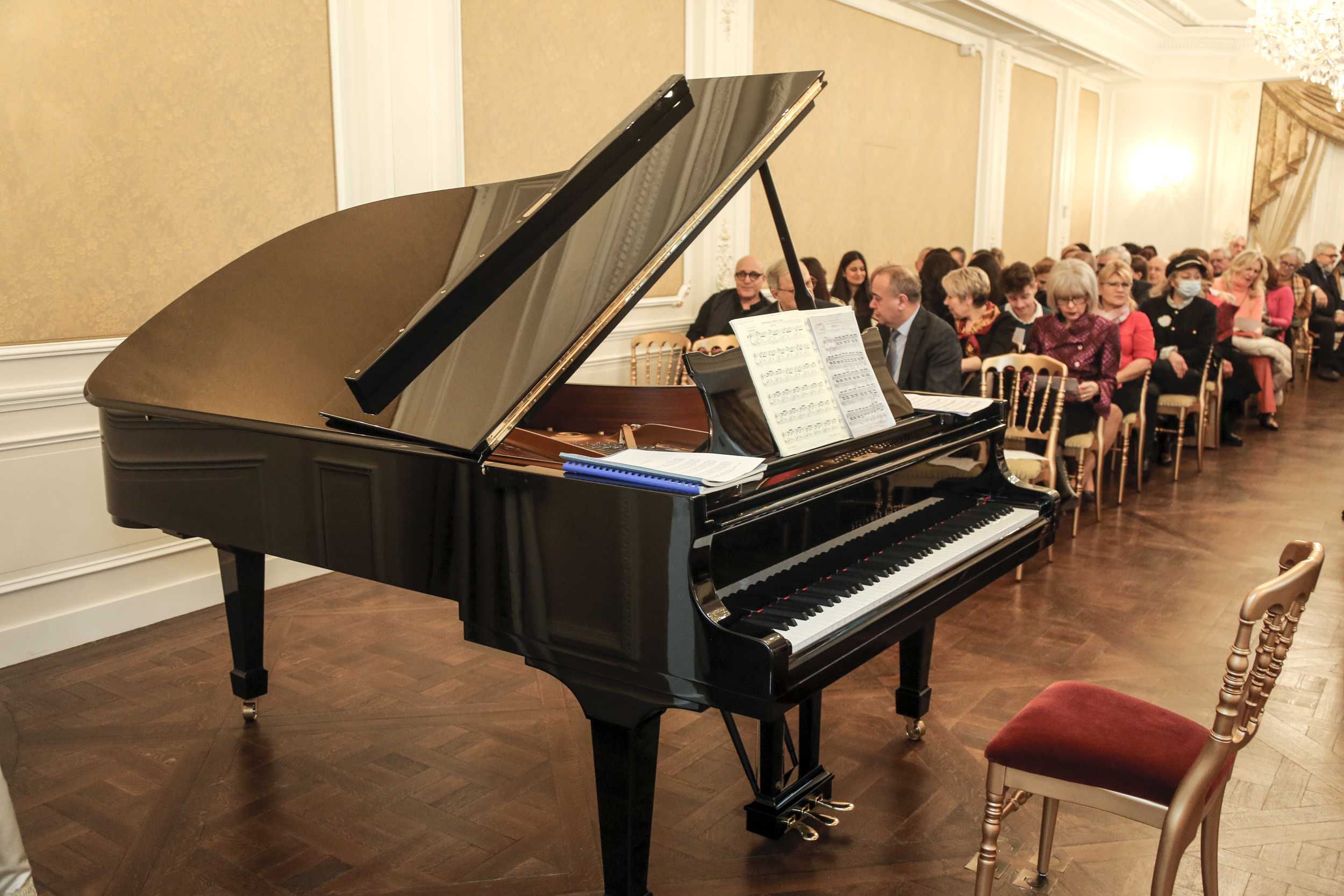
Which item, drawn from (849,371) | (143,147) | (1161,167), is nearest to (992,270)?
(849,371)

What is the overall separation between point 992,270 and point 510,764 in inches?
216

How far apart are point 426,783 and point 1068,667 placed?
85.8 inches

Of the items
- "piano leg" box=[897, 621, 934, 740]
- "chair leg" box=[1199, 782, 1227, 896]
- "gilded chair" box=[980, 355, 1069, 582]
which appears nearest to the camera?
"chair leg" box=[1199, 782, 1227, 896]

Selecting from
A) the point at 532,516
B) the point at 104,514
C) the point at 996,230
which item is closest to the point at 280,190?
the point at 104,514

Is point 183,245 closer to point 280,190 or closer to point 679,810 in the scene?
point 280,190

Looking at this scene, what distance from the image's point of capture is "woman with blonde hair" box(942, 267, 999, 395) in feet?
18.6

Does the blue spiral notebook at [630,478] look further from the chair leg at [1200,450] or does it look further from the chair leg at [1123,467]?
the chair leg at [1200,450]

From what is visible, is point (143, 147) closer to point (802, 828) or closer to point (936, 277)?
point (802, 828)

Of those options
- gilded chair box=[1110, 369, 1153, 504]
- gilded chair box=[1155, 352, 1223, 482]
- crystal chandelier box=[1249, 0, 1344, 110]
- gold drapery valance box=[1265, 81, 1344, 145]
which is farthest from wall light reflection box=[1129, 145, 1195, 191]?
gilded chair box=[1110, 369, 1153, 504]

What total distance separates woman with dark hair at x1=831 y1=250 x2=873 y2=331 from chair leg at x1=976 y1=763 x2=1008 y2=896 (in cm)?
533

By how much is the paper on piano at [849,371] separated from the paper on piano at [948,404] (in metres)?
0.28

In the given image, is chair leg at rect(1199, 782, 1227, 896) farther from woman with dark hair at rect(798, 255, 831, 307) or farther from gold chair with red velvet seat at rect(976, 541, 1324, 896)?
woman with dark hair at rect(798, 255, 831, 307)

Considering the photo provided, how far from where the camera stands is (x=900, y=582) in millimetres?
2188

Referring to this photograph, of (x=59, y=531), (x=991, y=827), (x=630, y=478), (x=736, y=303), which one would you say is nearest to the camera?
(x=630, y=478)
